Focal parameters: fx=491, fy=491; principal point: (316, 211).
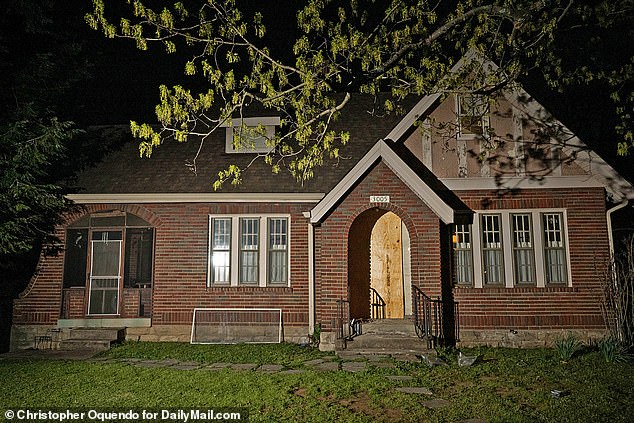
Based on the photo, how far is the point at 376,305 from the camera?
14.2 m

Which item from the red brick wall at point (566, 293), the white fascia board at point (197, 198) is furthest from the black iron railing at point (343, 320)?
the white fascia board at point (197, 198)

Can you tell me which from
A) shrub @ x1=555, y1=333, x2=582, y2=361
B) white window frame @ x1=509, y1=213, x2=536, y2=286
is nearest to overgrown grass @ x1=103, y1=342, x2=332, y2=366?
shrub @ x1=555, y1=333, x2=582, y2=361

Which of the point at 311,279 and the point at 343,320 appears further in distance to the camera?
the point at 311,279

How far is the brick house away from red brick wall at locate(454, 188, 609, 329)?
36 mm

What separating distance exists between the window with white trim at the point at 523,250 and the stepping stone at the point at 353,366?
5405 mm

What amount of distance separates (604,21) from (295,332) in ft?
34.1

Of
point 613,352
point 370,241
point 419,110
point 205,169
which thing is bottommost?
point 613,352

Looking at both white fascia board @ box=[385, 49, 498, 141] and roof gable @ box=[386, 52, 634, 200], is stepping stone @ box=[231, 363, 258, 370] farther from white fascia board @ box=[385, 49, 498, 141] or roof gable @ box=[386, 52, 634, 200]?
roof gable @ box=[386, 52, 634, 200]

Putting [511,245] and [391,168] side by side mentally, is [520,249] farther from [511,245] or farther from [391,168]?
[391,168]

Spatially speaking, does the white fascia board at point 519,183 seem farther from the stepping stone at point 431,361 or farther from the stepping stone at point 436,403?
the stepping stone at point 436,403

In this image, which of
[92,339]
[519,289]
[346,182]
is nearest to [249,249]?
[346,182]

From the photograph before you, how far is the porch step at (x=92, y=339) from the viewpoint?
1314cm

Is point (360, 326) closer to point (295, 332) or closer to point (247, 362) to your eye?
point (295, 332)

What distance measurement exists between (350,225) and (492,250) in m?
3.98
